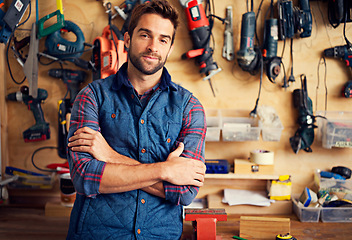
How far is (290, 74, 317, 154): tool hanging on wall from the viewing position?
202 cm

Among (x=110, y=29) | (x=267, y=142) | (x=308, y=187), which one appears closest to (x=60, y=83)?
(x=110, y=29)

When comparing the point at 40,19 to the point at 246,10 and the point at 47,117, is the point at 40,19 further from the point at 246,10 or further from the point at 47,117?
the point at 246,10

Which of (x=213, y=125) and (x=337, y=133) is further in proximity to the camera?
(x=213, y=125)

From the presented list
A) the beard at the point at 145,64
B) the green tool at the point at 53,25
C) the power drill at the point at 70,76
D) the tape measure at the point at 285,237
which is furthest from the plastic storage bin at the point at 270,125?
the green tool at the point at 53,25

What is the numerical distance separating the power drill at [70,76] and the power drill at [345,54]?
1.77 m

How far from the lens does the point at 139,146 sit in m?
1.25

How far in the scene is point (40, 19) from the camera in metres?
2.12

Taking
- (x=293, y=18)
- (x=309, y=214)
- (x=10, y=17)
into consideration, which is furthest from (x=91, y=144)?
(x=293, y=18)

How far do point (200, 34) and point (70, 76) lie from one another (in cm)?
97

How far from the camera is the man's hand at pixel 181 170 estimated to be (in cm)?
115

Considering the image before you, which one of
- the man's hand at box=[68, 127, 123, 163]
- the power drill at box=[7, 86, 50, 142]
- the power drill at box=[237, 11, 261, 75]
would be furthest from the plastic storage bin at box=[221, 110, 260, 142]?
the power drill at box=[7, 86, 50, 142]

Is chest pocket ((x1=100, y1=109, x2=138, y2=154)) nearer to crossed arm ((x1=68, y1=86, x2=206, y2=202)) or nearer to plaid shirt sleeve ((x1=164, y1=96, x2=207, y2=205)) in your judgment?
crossed arm ((x1=68, y1=86, x2=206, y2=202))

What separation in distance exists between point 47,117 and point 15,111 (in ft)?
0.84

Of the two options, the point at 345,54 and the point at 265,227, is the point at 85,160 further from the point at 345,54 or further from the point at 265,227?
the point at 345,54
